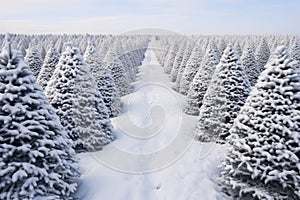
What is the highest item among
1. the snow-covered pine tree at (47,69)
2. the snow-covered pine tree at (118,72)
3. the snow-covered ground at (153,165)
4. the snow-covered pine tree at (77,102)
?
the snow-covered pine tree at (77,102)

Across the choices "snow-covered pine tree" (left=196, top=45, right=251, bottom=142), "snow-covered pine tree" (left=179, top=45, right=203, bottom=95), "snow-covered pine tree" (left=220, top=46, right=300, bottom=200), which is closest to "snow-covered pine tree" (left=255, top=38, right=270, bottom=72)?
"snow-covered pine tree" (left=179, top=45, right=203, bottom=95)

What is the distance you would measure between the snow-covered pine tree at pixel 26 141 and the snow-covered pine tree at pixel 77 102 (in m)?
3.58

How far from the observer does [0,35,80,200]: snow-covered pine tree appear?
20.3 ft

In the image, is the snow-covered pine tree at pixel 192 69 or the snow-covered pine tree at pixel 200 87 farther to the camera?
the snow-covered pine tree at pixel 192 69

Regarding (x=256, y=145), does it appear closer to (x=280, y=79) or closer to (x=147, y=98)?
(x=280, y=79)

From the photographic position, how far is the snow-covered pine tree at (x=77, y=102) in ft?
36.0

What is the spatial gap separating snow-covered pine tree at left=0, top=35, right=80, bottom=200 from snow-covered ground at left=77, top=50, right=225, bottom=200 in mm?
1758

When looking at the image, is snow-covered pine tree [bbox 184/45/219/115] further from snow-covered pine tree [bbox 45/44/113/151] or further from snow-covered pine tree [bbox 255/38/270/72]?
snow-covered pine tree [bbox 255/38/270/72]

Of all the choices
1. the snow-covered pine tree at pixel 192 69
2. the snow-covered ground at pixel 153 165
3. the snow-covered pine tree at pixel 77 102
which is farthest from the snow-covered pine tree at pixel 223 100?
the snow-covered pine tree at pixel 192 69

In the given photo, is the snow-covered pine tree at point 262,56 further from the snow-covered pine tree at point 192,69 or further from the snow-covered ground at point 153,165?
the snow-covered ground at point 153,165

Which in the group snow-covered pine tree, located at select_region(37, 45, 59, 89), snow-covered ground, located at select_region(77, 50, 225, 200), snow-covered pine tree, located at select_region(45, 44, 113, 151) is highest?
snow-covered pine tree, located at select_region(45, 44, 113, 151)

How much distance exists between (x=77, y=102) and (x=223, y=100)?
673cm

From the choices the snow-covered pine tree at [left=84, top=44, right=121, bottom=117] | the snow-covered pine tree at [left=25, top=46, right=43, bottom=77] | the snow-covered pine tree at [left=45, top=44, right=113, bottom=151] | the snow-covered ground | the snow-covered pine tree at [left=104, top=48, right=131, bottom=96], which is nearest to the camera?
the snow-covered ground

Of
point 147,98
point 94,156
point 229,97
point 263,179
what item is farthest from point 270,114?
point 147,98
